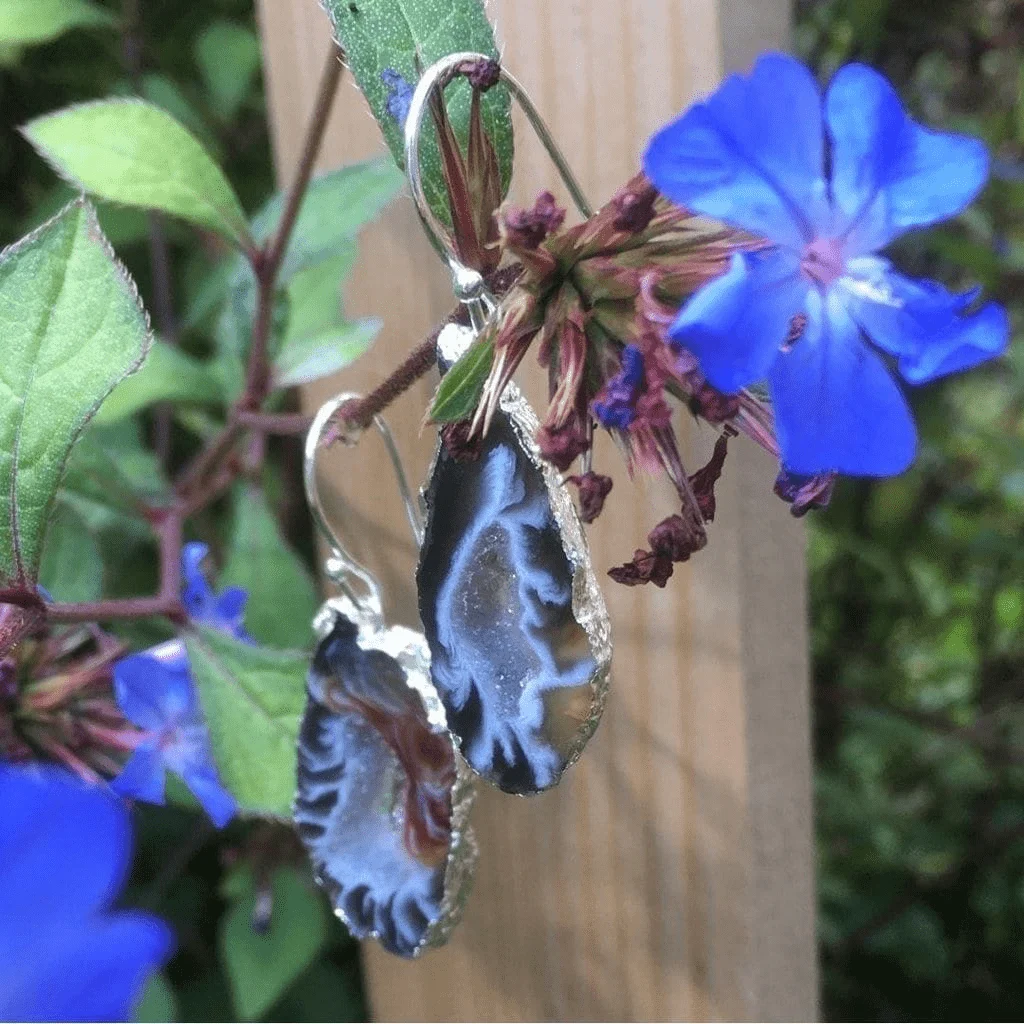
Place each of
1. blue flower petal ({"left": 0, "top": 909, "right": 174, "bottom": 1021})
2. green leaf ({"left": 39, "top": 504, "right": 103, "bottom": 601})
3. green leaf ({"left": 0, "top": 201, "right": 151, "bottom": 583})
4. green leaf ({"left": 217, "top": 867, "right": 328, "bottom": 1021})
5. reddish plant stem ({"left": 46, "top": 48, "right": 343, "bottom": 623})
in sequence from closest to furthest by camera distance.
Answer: blue flower petal ({"left": 0, "top": 909, "right": 174, "bottom": 1021}) < green leaf ({"left": 0, "top": 201, "right": 151, "bottom": 583}) < reddish plant stem ({"left": 46, "top": 48, "right": 343, "bottom": 623}) < green leaf ({"left": 39, "top": 504, "right": 103, "bottom": 601}) < green leaf ({"left": 217, "top": 867, "right": 328, "bottom": 1021})

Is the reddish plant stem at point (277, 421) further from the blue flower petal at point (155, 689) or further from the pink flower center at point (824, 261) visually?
the pink flower center at point (824, 261)

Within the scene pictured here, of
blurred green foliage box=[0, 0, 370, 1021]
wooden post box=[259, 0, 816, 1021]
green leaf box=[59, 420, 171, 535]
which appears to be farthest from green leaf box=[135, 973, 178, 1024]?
green leaf box=[59, 420, 171, 535]

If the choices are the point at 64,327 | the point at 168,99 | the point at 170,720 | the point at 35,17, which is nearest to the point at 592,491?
the point at 64,327

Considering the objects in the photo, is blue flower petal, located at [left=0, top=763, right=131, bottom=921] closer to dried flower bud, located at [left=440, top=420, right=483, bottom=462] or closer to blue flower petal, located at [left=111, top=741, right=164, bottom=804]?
dried flower bud, located at [left=440, top=420, right=483, bottom=462]

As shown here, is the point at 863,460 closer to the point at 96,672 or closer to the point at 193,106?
the point at 96,672

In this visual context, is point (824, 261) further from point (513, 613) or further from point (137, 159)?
point (137, 159)

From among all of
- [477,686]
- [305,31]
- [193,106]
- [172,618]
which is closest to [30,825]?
[477,686]
